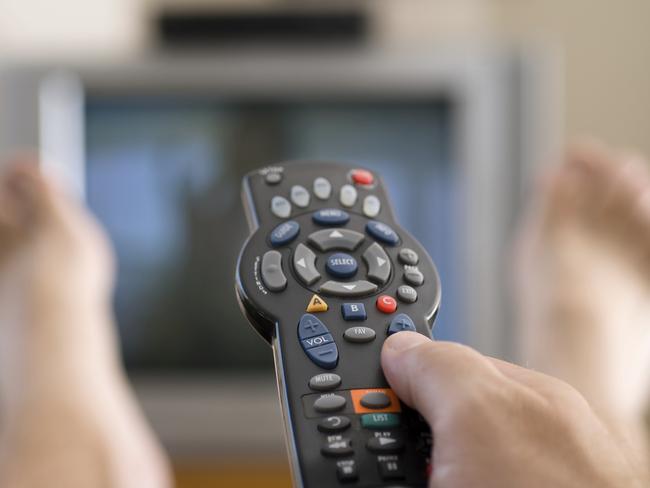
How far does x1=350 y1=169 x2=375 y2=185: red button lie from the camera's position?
1.63ft

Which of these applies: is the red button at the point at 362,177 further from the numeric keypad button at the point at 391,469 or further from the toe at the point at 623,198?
the toe at the point at 623,198

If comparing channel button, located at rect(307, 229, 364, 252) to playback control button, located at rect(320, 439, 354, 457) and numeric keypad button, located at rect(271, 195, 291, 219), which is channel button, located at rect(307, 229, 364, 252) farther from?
playback control button, located at rect(320, 439, 354, 457)

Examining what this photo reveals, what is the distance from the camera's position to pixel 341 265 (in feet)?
1.43

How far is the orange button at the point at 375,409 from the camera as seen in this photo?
368 mm

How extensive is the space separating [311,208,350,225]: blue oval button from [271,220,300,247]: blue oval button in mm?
13

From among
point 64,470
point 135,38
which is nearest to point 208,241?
point 64,470

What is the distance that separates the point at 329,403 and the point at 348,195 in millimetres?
157

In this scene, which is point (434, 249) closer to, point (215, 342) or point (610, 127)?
point (215, 342)

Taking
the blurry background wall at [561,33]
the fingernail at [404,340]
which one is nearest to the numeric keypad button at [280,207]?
the fingernail at [404,340]

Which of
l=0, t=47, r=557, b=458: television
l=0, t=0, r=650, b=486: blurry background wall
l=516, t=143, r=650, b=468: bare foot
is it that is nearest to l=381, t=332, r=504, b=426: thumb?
l=516, t=143, r=650, b=468: bare foot

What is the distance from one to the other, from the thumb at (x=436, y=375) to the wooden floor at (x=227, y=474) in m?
0.83

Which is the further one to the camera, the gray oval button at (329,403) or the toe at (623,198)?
the toe at (623,198)

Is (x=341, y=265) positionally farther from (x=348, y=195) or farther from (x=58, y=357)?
(x=58, y=357)

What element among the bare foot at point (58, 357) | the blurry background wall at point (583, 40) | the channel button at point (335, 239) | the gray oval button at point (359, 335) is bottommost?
the bare foot at point (58, 357)
